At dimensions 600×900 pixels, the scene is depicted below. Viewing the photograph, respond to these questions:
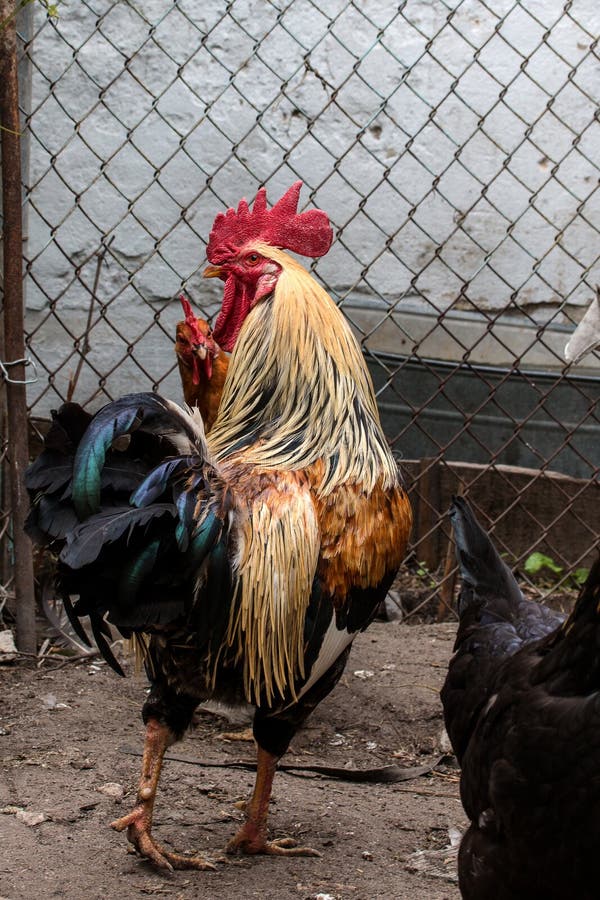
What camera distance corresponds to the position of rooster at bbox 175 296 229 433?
384 cm

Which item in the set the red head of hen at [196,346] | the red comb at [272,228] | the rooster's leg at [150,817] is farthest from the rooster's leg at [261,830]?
the red comb at [272,228]

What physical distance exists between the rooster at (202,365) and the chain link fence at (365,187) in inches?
40.5

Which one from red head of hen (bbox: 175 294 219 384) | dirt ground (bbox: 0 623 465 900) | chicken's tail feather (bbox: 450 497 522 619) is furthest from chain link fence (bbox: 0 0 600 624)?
chicken's tail feather (bbox: 450 497 522 619)

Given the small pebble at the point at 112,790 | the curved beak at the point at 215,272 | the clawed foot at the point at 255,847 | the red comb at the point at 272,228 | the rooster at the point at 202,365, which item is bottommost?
the clawed foot at the point at 255,847

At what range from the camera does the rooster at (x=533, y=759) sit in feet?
6.60

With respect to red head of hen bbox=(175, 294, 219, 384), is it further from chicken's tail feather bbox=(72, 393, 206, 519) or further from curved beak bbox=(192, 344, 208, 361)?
chicken's tail feather bbox=(72, 393, 206, 519)

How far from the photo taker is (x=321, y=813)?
3229 millimetres

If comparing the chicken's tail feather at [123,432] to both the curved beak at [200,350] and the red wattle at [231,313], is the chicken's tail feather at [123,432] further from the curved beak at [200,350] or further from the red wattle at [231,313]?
the curved beak at [200,350]

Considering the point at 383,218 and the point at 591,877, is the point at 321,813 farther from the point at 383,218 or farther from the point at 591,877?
the point at 383,218

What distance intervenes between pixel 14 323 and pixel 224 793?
1.82 metres

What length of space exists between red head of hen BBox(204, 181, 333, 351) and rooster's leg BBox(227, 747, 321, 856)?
1.38m

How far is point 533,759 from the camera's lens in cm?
212

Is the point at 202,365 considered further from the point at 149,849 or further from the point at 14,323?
the point at 149,849

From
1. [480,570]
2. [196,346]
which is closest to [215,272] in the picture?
[196,346]
